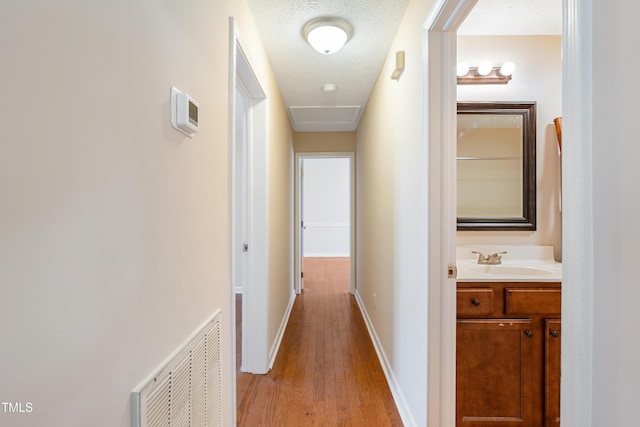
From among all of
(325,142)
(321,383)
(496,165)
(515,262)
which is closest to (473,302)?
(515,262)

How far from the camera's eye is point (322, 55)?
2.23 metres

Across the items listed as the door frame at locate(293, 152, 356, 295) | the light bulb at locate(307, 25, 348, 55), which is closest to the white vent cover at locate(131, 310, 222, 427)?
the light bulb at locate(307, 25, 348, 55)

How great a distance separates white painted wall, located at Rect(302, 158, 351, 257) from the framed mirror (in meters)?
5.23

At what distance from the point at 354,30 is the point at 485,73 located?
3.14 ft

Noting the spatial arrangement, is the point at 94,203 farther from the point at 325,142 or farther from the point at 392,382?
the point at 325,142

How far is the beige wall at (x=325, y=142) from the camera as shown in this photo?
425 centimetres

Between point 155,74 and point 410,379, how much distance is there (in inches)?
69.7

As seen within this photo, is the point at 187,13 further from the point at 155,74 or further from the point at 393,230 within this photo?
the point at 393,230

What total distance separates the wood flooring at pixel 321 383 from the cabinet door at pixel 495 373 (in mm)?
454

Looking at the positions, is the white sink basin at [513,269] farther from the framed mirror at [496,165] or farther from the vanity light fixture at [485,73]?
the vanity light fixture at [485,73]

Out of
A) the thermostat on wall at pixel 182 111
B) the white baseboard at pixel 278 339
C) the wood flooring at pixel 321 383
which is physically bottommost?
the wood flooring at pixel 321 383

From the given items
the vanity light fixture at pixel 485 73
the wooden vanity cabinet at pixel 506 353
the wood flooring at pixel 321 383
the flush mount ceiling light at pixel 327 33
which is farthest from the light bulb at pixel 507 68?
the wood flooring at pixel 321 383

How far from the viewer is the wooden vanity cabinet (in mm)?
1528

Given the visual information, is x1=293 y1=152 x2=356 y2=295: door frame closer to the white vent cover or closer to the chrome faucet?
the chrome faucet
